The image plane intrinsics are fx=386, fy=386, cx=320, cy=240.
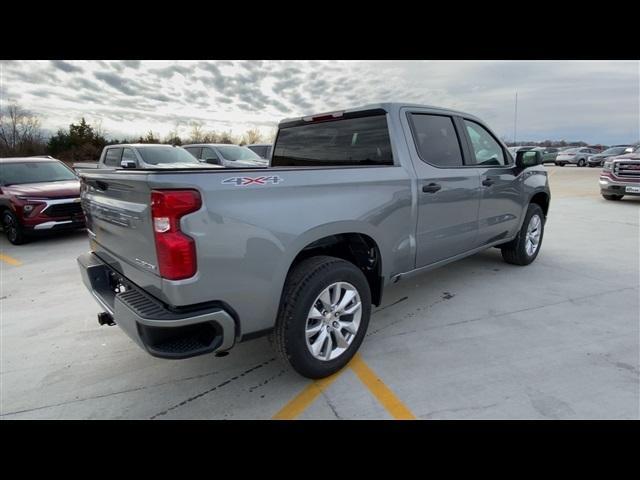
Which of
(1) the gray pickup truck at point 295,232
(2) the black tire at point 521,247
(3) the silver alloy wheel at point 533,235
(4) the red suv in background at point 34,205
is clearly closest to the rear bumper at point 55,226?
(4) the red suv in background at point 34,205

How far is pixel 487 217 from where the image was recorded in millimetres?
4285

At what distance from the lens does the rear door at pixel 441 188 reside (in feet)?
11.2

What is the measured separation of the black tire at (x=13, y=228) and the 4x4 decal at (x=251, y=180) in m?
7.05

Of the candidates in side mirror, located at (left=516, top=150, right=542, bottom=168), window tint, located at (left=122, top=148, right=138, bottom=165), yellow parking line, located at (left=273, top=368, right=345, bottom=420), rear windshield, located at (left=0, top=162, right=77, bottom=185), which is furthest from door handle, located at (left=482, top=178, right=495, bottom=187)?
window tint, located at (left=122, top=148, right=138, bottom=165)

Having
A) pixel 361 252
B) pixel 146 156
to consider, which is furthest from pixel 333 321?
pixel 146 156

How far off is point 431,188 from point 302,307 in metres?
1.68

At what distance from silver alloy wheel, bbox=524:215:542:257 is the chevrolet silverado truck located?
7.49 metres

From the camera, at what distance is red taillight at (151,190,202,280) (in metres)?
2.02

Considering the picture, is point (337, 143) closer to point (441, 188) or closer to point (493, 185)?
point (441, 188)

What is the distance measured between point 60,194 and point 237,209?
22.4ft

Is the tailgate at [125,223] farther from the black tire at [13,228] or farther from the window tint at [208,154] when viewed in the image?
the window tint at [208,154]

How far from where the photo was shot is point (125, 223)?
7.84ft
